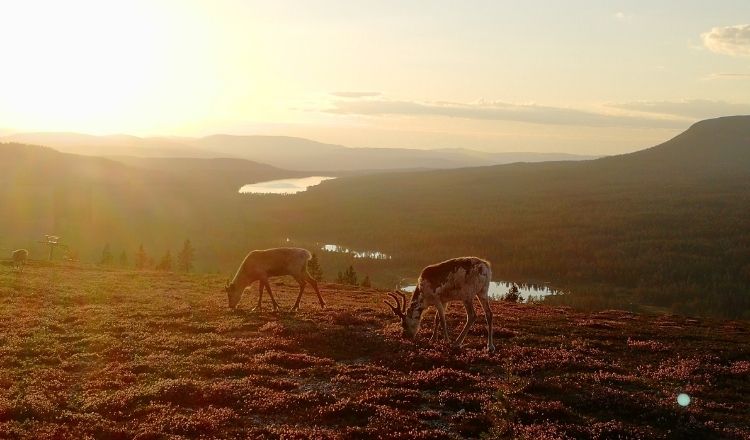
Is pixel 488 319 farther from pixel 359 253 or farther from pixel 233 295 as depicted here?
pixel 359 253

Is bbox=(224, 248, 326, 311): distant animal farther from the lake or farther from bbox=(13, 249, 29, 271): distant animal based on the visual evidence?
the lake

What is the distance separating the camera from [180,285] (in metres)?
44.7

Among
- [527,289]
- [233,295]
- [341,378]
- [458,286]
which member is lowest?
[527,289]

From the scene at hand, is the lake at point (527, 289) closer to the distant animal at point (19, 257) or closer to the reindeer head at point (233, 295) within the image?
the distant animal at point (19, 257)

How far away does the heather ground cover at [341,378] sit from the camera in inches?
543

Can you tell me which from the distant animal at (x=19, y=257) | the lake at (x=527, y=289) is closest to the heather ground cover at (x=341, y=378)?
the distant animal at (x=19, y=257)

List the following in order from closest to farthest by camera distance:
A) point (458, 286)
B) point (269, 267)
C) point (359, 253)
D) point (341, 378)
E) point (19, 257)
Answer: point (341, 378), point (458, 286), point (269, 267), point (19, 257), point (359, 253)

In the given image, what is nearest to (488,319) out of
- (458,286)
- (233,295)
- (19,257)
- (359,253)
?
(458,286)

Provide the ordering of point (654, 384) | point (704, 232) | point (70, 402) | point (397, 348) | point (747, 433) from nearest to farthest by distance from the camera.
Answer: point (747, 433) < point (70, 402) < point (654, 384) < point (397, 348) < point (704, 232)

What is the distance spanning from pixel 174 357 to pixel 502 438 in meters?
12.3

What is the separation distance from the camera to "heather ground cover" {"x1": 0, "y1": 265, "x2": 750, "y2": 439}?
13797 millimetres

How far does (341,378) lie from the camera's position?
17.6 metres

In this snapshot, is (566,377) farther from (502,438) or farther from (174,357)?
(174,357)

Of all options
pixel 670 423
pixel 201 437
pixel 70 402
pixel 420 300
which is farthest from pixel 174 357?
pixel 670 423
